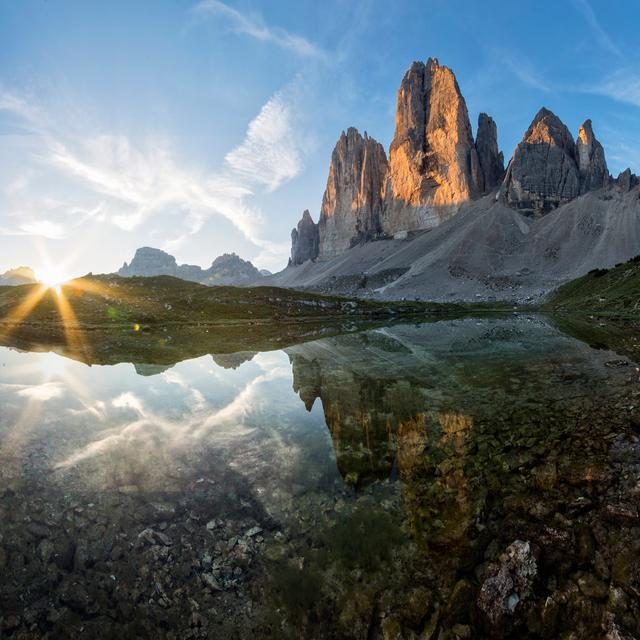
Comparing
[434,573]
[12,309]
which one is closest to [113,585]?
[434,573]

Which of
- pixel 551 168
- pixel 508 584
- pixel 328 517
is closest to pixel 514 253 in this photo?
pixel 551 168

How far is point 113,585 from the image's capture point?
6305 mm

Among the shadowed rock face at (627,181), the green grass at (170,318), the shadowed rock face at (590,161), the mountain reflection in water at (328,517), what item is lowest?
the mountain reflection in water at (328,517)

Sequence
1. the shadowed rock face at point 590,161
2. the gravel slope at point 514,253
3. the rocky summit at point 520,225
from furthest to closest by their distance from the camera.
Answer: the shadowed rock face at point 590,161
the rocky summit at point 520,225
the gravel slope at point 514,253

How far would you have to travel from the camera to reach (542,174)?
172500 millimetres

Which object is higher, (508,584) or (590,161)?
(590,161)

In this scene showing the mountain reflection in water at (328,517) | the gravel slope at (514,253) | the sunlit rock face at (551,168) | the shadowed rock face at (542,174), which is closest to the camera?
the mountain reflection in water at (328,517)

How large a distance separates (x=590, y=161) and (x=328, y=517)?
228816mm

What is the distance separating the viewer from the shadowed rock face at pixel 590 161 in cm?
17500

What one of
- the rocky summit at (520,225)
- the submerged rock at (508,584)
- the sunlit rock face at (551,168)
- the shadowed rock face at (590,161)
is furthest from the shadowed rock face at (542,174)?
the submerged rock at (508,584)

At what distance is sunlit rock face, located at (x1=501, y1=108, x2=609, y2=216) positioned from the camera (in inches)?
6713

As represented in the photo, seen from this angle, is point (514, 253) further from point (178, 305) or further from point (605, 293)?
point (178, 305)

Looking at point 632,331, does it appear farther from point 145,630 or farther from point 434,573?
point 145,630

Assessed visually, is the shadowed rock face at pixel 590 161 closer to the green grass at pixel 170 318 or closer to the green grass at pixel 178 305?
the green grass at pixel 178 305
